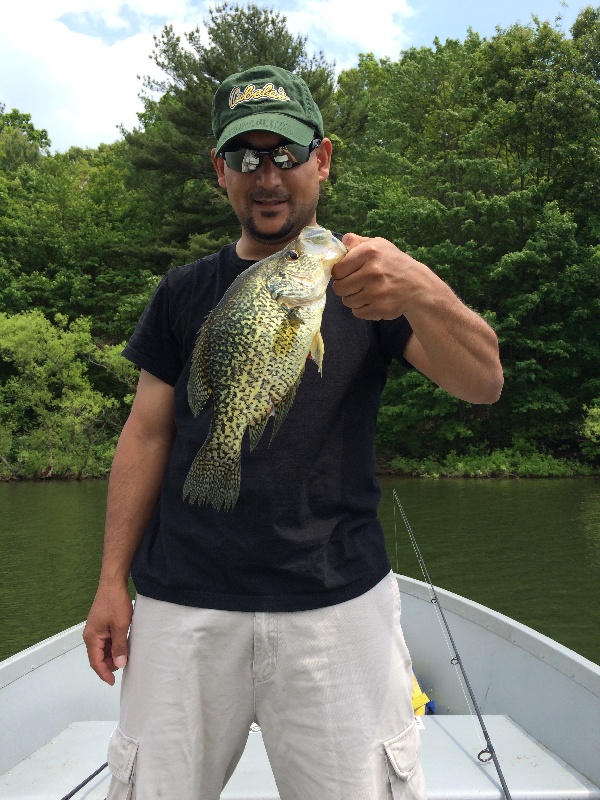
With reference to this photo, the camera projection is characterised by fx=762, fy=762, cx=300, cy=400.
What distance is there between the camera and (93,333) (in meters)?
27.8

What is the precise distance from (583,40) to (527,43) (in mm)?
1625

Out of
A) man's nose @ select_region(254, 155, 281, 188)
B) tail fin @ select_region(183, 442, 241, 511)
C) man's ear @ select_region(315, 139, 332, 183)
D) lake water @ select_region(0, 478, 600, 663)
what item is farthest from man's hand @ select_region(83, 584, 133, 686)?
lake water @ select_region(0, 478, 600, 663)

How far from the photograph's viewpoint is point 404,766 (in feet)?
5.29

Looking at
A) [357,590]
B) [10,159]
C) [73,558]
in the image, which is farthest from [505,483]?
[10,159]

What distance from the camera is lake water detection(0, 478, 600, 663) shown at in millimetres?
9094

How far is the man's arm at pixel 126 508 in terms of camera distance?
5.92ft

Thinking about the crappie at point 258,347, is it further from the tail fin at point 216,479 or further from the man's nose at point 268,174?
the man's nose at point 268,174

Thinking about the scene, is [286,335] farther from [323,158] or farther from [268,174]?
[323,158]

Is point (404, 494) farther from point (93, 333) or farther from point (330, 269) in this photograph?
point (330, 269)

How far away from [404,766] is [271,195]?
1.30m

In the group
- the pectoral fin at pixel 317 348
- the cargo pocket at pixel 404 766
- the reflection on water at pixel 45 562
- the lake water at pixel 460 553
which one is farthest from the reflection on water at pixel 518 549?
the pectoral fin at pixel 317 348

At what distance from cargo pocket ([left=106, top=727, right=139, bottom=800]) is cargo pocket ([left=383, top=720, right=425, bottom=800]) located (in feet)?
1.81

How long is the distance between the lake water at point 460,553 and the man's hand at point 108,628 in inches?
273

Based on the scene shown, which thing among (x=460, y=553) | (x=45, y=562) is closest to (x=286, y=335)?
(x=460, y=553)
